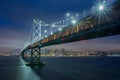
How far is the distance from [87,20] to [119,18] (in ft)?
27.0

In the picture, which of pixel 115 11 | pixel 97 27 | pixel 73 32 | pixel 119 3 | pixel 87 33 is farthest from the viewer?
pixel 73 32

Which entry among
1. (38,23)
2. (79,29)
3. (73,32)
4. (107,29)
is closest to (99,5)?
(107,29)

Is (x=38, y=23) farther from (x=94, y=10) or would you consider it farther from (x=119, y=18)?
(x=119, y=18)

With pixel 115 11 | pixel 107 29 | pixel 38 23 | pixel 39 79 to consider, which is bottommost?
pixel 39 79

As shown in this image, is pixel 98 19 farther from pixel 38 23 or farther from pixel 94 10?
pixel 38 23

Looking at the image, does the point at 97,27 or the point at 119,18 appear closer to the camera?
the point at 119,18

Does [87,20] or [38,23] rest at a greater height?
[38,23]

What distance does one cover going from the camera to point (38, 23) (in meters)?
94.4

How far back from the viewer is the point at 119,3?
19.2 meters

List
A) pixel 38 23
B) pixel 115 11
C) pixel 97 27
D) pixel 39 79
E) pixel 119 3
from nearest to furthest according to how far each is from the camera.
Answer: pixel 119 3
pixel 115 11
pixel 97 27
pixel 39 79
pixel 38 23

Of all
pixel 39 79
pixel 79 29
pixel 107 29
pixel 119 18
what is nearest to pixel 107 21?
pixel 107 29

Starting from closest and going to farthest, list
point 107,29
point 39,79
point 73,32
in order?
1. point 107,29
2. point 73,32
3. point 39,79

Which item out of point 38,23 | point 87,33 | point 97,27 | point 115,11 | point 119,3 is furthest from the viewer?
point 38,23

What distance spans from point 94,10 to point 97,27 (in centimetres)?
218
